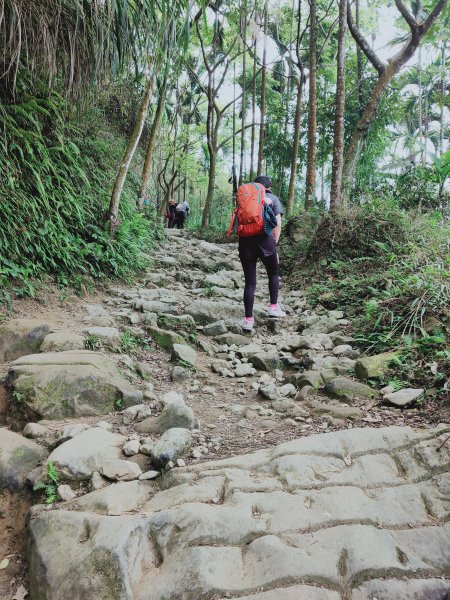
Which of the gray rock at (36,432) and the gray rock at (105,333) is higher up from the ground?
the gray rock at (105,333)

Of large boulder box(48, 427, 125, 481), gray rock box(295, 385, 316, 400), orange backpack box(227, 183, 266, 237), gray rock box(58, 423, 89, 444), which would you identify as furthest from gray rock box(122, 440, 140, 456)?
orange backpack box(227, 183, 266, 237)

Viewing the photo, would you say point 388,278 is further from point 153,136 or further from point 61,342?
point 153,136

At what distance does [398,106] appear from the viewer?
11172 millimetres

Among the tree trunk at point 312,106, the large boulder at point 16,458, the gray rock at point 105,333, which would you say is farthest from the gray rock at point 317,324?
the tree trunk at point 312,106

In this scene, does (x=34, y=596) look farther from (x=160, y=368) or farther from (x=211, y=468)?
(x=160, y=368)

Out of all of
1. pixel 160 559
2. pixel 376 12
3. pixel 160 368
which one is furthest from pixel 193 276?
pixel 376 12

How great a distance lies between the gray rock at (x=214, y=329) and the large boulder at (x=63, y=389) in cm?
184

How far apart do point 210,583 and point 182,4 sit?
4762 mm

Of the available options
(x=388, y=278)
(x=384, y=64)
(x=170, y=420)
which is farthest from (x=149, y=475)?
(x=384, y=64)

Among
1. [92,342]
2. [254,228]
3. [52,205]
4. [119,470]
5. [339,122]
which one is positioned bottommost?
[119,470]

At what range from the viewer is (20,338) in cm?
352

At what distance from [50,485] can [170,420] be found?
80 cm

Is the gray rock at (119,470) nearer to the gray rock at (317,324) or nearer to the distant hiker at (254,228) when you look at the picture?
the distant hiker at (254,228)

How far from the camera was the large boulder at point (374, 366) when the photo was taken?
355 centimetres
